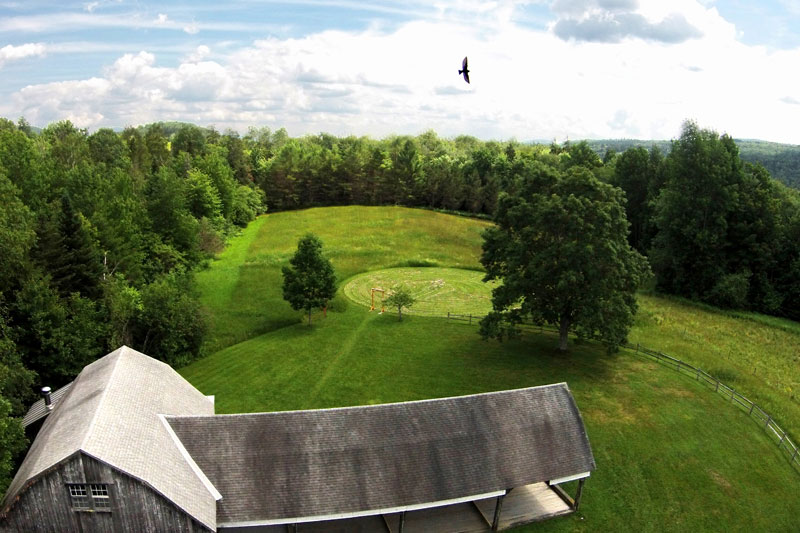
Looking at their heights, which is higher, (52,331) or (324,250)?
(52,331)

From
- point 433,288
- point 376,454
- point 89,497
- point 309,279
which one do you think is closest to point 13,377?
point 89,497

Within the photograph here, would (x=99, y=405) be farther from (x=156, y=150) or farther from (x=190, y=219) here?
(x=156, y=150)

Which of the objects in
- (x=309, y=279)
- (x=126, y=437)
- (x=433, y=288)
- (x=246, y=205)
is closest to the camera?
(x=126, y=437)

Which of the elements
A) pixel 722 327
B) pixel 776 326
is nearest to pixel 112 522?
pixel 722 327

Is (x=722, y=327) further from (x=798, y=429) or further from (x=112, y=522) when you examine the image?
(x=112, y=522)

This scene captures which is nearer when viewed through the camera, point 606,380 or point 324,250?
point 606,380

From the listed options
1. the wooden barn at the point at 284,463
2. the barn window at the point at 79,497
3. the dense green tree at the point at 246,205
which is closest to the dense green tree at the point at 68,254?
the wooden barn at the point at 284,463

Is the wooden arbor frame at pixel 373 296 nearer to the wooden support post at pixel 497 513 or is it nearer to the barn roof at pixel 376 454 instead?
the barn roof at pixel 376 454
